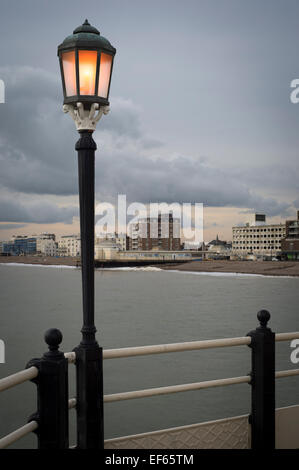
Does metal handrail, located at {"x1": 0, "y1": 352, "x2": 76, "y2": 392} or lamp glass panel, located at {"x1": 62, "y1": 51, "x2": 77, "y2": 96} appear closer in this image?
metal handrail, located at {"x1": 0, "y1": 352, "x2": 76, "y2": 392}

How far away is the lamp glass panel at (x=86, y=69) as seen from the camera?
414 cm

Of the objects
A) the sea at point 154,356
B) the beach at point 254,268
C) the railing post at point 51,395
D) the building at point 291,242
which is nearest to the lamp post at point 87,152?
the railing post at point 51,395

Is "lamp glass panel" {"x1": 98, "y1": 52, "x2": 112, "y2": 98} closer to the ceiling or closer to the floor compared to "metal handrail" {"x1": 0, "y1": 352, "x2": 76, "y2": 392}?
closer to the ceiling

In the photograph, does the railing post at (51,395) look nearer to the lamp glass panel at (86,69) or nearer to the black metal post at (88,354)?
the black metal post at (88,354)

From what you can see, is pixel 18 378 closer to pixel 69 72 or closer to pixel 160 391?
pixel 160 391

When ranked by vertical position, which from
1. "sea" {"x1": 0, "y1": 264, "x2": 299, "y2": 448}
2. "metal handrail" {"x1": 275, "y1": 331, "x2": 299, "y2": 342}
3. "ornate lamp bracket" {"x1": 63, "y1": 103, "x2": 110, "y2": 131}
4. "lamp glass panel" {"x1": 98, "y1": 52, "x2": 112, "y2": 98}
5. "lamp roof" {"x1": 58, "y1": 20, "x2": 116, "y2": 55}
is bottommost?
"sea" {"x1": 0, "y1": 264, "x2": 299, "y2": 448}

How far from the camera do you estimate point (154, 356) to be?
20141 mm

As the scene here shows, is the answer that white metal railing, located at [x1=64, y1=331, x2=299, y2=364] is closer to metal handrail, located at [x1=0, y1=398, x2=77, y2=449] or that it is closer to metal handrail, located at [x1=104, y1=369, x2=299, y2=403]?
metal handrail, located at [x1=104, y1=369, x2=299, y2=403]

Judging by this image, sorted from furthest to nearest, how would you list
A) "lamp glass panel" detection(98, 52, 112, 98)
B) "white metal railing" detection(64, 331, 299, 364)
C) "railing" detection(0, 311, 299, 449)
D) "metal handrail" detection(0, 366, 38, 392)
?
1. "lamp glass panel" detection(98, 52, 112, 98)
2. "white metal railing" detection(64, 331, 299, 364)
3. "railing" detection(0, 311, 299, 449)
4. "metal handrail" detection(0, 366, 38, 392)

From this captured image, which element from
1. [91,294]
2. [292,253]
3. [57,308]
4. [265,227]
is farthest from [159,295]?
[265,227]

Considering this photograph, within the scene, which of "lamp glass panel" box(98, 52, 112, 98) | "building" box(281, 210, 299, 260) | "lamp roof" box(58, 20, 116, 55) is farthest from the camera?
"building" box(281, 210, 299, 260)

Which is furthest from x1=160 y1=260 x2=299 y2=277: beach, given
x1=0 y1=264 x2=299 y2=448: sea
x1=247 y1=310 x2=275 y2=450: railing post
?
x1=247 y1=310 x2=275 y2=450: railing post

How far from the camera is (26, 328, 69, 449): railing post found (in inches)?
138
